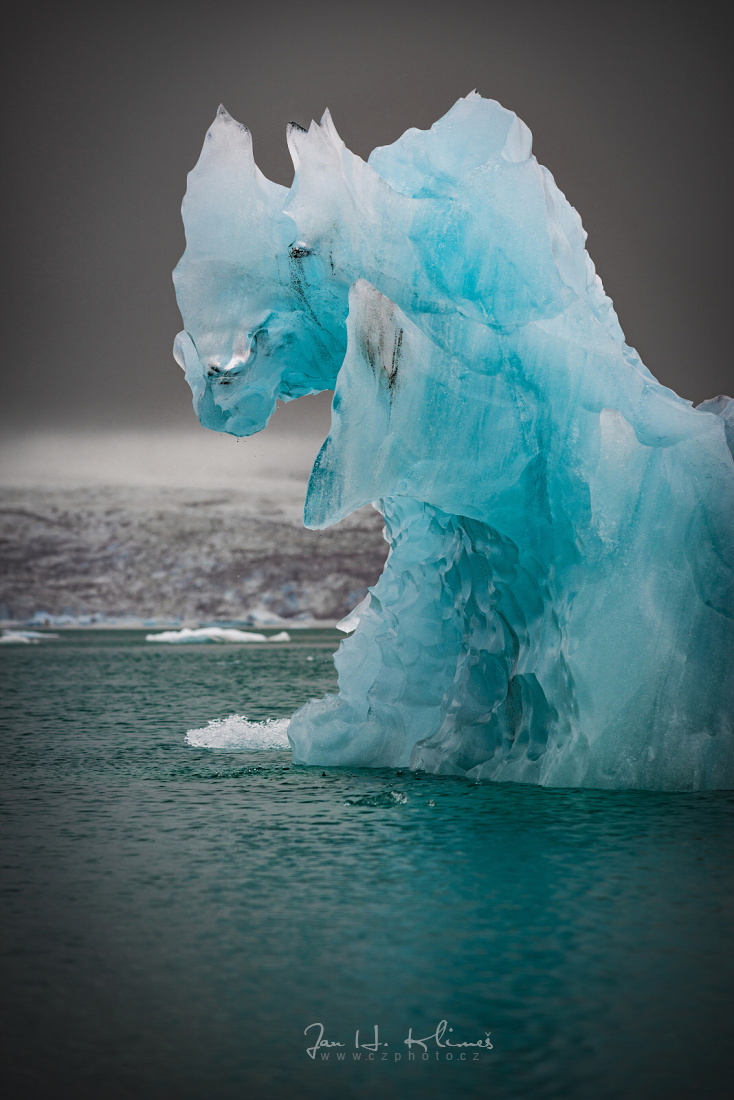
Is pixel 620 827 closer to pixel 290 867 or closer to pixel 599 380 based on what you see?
pixel 290 867

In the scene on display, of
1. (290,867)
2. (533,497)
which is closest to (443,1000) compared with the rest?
(290,867)

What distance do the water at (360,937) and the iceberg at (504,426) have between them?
0.62m

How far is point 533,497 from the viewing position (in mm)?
8938

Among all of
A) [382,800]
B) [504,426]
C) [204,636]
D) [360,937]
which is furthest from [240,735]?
[204,636]

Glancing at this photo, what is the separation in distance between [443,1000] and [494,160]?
658cm

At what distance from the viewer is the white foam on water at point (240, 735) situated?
11797mm

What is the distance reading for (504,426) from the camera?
28.5 feet

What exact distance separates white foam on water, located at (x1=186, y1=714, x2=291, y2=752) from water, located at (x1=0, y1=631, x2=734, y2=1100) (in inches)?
88.2

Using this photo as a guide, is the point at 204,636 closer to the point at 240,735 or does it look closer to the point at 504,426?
the point at 240,735

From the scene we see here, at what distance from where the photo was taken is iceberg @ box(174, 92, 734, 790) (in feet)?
27.3

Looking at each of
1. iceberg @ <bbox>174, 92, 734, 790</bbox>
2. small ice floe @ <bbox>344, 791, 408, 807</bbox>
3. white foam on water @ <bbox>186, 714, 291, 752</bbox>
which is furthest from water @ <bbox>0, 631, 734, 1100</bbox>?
white foam on water @ <bbox>186, 714, 291, 752</bbox>

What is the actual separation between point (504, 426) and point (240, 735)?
5.73m

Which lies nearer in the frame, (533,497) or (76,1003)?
(76,1003)

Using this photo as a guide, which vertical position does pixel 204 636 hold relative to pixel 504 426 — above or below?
below
